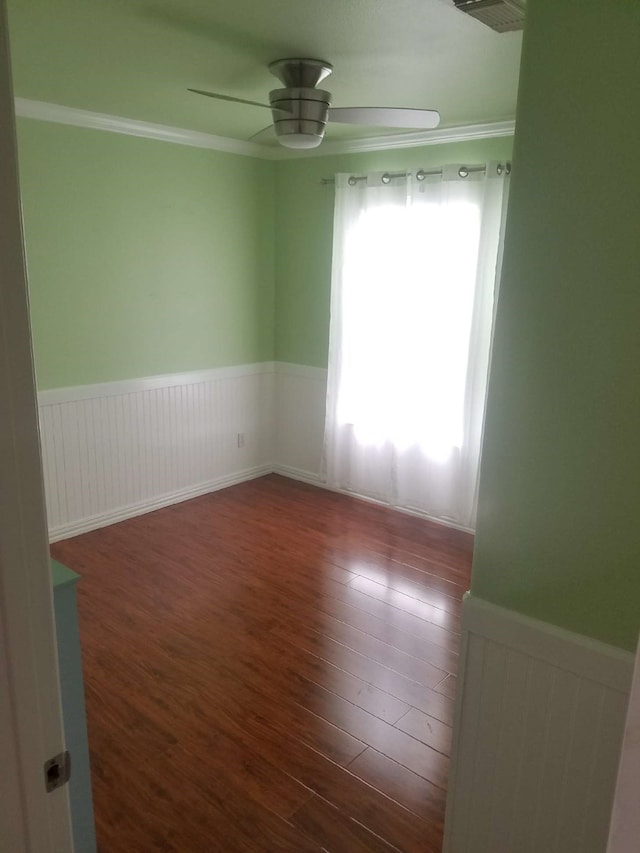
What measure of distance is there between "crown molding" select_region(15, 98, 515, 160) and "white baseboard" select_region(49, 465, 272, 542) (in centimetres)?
239

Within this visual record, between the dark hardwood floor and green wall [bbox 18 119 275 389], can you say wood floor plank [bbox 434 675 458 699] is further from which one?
green wall [bbox 18 119 275 389]

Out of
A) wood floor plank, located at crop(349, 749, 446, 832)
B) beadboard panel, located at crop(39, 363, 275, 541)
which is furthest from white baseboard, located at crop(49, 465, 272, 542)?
wood floor plank, located at crop(349, 749, 446, 832)

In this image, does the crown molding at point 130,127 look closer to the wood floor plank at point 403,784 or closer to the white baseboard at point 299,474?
the white baseboard at point 299,474

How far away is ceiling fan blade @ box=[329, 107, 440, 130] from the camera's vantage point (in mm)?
2664

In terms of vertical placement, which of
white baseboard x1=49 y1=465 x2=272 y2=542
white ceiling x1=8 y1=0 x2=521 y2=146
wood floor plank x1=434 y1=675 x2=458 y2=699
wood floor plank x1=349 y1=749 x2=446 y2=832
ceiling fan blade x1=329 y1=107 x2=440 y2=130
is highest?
white ceiling x1=8 y1=0 x2=521 y2=146

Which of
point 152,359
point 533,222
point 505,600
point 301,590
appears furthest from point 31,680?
point 152,359

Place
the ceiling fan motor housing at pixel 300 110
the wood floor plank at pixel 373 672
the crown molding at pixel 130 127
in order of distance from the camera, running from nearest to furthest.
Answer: the wood floor plank at pixel 373 672 → the ceiling fan motor housing at pixel 300 110 → the crown molding at pixel 130 127

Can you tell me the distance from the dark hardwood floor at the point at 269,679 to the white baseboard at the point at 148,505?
0.24ft

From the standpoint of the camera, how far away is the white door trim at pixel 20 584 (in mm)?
836

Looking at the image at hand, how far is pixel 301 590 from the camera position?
3.45m

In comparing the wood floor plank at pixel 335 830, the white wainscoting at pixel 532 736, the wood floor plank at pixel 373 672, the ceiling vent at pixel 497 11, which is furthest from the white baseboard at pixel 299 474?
the ceiling vent at pixel 497 11

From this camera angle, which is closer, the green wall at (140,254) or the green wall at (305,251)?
the green wall at (140,254)

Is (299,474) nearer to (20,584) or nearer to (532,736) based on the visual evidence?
(532,736)

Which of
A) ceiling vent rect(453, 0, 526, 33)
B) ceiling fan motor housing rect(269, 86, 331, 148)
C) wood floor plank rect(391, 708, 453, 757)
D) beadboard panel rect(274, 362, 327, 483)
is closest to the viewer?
ceiling vent rect(453, 0, 526, 33)
